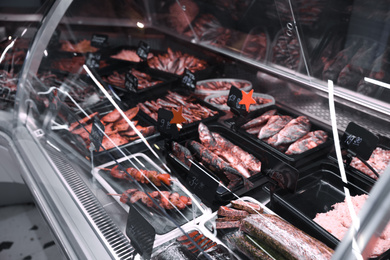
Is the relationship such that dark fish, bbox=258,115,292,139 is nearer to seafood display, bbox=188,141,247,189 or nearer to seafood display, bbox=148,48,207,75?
seafood display, bbox=188,141,247,189

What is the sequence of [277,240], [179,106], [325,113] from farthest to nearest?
[179,106]
[325,113]
[277,240]

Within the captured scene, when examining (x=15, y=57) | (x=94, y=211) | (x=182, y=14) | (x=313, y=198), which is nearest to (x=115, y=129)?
(x=94, y=211)

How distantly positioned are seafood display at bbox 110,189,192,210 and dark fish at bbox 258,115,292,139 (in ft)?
2.47

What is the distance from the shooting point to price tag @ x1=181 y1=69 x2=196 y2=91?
2.86m

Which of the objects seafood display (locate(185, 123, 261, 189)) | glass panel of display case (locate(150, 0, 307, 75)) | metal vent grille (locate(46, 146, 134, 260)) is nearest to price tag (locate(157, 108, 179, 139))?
seafood display (locate(185, 123, 261, 189))

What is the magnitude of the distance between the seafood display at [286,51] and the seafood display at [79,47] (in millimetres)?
2043

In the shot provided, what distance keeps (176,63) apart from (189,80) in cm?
66

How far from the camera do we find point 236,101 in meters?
2.32

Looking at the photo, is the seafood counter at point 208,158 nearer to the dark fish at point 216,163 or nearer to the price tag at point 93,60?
the dark fish at point 216,163

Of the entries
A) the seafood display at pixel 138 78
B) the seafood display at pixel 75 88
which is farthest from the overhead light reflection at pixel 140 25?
the seafood display at pixel 75 88

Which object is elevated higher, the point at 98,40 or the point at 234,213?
the point at 98,40

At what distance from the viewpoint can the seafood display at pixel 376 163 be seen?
1826 millimetres

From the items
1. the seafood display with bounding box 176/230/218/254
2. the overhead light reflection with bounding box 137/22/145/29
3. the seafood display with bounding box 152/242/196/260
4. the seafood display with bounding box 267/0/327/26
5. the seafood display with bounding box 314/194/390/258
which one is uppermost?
the seafood display with bounding box 267/0/327/26

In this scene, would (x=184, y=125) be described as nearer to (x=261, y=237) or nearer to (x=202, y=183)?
(x=202, y=183)
